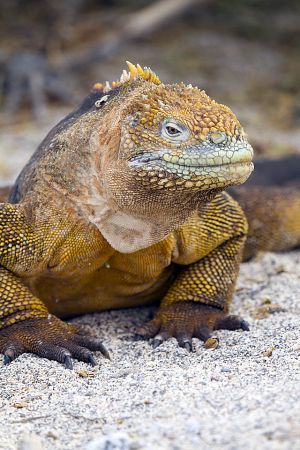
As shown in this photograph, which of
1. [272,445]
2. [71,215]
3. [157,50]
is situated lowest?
[272,445]

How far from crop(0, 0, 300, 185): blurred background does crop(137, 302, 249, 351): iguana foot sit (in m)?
6.05

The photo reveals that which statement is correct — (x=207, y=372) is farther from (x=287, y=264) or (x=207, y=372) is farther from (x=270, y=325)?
(x=287, y=264)

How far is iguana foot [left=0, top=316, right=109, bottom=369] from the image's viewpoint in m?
4.93

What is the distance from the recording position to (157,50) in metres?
14.0

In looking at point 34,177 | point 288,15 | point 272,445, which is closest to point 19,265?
point 34,177

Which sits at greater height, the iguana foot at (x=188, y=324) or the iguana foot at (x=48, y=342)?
the iguana foot at (x=188, y=324)

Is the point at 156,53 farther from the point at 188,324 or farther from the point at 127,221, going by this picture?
the point at 127,221

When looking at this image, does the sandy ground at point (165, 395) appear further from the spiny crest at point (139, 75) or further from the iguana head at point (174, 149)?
the spiny crest at point (139, 75)

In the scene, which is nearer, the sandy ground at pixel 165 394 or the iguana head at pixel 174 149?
the sandy ground at pixel 165 394

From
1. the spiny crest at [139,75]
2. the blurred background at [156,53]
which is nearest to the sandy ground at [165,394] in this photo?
the spiny crest at [139,75]

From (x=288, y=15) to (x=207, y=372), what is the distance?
11011 mm

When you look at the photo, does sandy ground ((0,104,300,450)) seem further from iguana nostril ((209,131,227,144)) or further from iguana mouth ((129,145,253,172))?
iguana nostril ((209,131,227,144))

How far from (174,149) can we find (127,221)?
2.12 ft

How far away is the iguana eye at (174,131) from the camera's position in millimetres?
4449
